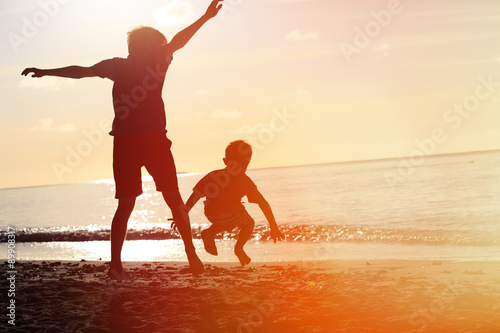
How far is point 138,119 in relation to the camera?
5520 millimetres

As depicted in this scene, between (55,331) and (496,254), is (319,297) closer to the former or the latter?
(55,331)

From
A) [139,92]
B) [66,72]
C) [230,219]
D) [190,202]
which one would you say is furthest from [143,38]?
[230,219]

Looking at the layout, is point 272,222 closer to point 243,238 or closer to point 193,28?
point 243,238

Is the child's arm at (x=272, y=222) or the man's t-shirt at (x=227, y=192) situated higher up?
the man's t-shirt at (x=227, y=192)

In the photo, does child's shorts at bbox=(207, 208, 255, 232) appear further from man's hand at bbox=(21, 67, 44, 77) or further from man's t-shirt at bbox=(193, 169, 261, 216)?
man's hand at bbox=(21, 67, 44, 77)

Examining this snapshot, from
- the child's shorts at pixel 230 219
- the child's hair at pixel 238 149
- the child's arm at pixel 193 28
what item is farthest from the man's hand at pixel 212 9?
the child's shorts at pixel 230 219

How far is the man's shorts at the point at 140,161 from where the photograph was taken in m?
5.55

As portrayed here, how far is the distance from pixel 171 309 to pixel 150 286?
1.36 meters

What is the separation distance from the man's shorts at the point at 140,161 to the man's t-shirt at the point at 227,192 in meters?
0.85

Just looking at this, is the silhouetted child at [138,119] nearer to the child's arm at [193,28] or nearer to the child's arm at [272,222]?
the child's arm at [193,28]

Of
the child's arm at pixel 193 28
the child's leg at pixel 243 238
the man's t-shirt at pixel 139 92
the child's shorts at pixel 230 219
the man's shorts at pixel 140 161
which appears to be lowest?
the child's leg at pixel 243 238

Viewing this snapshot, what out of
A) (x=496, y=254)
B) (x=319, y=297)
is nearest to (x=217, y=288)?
(x=319, y=297)

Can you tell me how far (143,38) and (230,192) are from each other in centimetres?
212

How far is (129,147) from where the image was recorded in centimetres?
557
